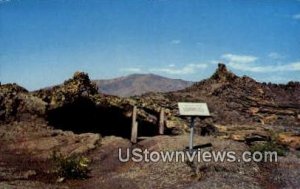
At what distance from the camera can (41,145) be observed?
20562 millimetres

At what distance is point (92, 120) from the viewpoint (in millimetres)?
25500

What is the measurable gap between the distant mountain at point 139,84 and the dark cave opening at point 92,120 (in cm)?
8004

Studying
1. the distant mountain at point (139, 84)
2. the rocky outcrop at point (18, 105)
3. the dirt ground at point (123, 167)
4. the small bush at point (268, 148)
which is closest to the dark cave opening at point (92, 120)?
the rocky outcrop at point (18, 105)

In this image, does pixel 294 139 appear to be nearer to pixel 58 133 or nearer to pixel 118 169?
pixel 118 169

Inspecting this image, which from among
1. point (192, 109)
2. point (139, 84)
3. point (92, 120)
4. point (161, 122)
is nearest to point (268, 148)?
point (192, 109)

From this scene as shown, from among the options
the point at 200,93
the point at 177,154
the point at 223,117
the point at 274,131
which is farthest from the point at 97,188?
the point at 200,93

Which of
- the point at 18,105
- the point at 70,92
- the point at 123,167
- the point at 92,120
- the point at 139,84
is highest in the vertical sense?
the point at 139,84

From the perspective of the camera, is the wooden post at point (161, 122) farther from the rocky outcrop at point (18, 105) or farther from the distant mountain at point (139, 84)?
the distant mountain at point (139, 84)

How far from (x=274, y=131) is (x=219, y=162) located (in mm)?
7640

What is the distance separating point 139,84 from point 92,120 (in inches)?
3591

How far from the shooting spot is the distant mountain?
112 m

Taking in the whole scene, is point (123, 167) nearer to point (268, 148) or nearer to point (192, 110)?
point (192, 110)

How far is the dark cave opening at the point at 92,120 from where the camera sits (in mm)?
24250

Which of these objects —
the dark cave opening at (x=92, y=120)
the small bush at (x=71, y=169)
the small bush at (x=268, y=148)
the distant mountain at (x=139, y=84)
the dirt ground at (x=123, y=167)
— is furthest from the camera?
the distant mountain at (x=139, y=84)
